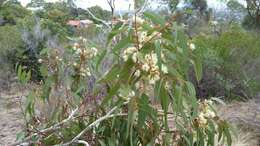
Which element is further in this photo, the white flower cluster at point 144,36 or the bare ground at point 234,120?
the bare ground at point 234,120

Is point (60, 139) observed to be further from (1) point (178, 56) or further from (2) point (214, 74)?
(2) point (214, 74)

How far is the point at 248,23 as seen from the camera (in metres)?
18.7

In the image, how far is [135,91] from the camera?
2070mm

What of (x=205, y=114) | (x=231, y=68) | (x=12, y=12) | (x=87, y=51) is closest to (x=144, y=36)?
(x=205, y=114)

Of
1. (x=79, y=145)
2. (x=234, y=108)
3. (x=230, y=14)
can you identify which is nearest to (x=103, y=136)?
(x=79, y=145)

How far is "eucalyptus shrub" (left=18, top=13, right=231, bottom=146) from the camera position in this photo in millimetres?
1963

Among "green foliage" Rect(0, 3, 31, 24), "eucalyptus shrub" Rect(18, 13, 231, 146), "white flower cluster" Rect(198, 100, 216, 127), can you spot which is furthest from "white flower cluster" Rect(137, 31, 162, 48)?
"green foliage" Rect(0, 3, 31, 24)

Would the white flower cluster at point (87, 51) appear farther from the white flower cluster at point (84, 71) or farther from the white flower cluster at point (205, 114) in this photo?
the white flower cluster at point (205, 114)

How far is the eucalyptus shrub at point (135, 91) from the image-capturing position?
77.3 inches

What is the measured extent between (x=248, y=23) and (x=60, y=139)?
16842mm

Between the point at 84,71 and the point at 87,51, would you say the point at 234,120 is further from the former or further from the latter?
the point at 87,51

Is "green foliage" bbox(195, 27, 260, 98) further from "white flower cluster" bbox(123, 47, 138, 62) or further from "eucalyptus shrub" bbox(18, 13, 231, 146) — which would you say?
"white flower cluster" bbox(123, 47, 138, 62)

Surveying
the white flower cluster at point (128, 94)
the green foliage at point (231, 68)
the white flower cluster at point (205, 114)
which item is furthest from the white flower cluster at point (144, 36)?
the green foliage at point (231, 68)

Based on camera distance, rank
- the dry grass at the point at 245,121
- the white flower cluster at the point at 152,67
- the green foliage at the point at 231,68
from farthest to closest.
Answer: the green foliage at the point at 231,68, the dry grass at the point at 245,121, the white flower cluster at the point at 152,67
